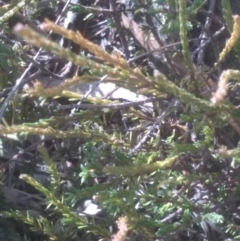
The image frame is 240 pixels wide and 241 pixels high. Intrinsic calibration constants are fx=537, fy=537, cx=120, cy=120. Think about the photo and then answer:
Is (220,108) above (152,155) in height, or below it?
above

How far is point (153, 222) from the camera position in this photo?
58.1 inches

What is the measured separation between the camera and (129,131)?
180 centimetres

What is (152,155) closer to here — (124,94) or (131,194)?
(131,194)

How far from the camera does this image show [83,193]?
1489 millimetres

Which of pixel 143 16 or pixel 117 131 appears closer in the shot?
pixel 117 131

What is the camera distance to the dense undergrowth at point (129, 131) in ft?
4.32

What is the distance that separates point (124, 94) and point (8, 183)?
57 centimetres

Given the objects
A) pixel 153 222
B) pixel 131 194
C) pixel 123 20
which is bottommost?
pixel 153 222

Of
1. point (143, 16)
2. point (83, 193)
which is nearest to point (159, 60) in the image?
point (143, 16)

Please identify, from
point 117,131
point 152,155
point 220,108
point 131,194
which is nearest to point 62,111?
point 117,131

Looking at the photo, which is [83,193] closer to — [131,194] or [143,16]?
[131,194]

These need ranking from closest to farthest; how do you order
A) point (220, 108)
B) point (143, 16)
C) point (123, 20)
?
point (220, 108) → point (143, 16) → point (123, 20)

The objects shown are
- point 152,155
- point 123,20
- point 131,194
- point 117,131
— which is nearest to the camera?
point 131,194

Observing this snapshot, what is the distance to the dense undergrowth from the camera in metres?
1.32
